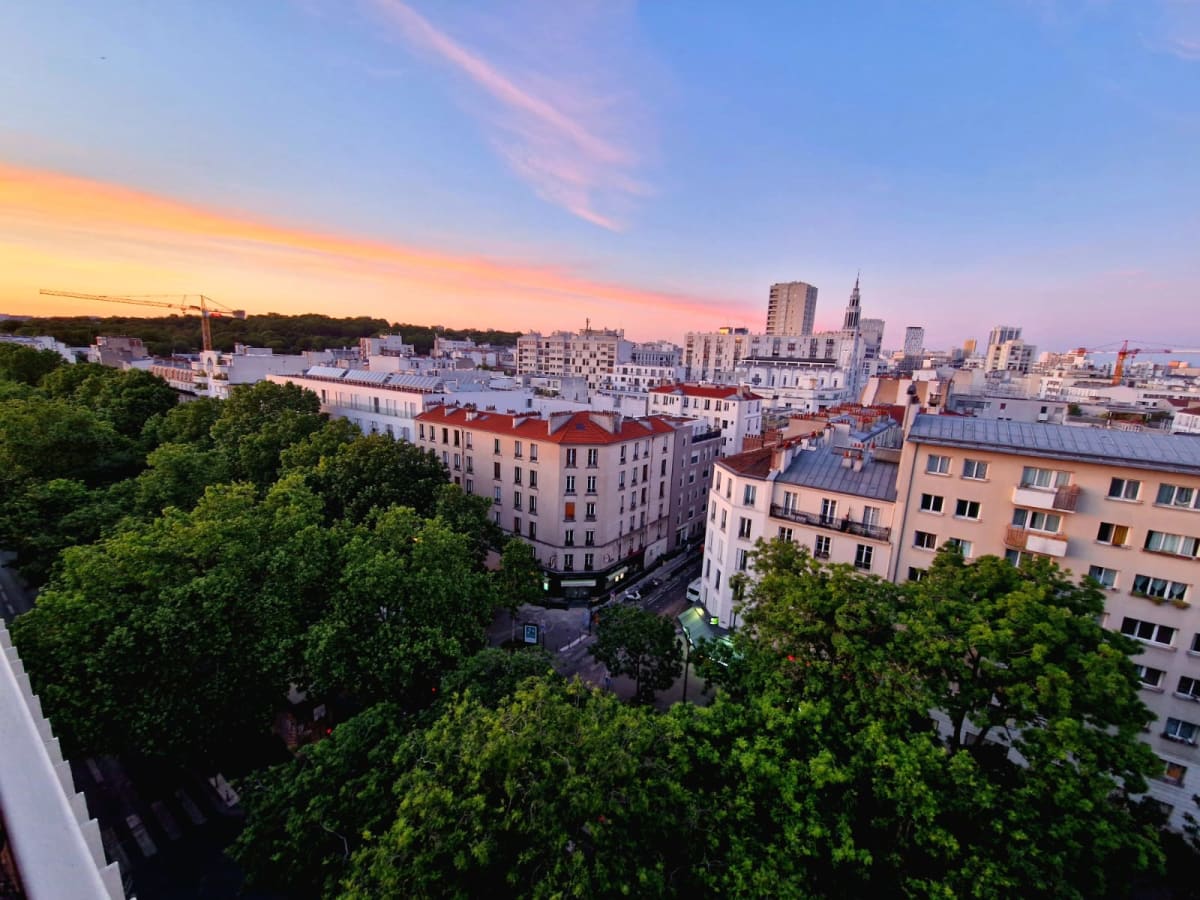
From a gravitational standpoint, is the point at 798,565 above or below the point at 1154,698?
above

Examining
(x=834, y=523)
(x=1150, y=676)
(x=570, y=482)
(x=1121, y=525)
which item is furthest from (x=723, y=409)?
(x=1150, y=676)

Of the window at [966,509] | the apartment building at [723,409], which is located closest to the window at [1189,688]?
the window at [966,509]

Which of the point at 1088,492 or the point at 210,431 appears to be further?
the point at 210,431

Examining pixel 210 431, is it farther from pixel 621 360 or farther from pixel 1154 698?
pixel 621 360

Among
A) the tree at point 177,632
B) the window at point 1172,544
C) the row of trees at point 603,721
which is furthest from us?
the window at point 1172,544

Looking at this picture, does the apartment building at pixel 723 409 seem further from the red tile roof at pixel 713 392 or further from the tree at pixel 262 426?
the tree at pixel 262 426

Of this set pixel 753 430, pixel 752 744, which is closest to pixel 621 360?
pixel 753 430

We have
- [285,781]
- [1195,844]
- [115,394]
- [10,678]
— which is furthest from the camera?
[115,394]
